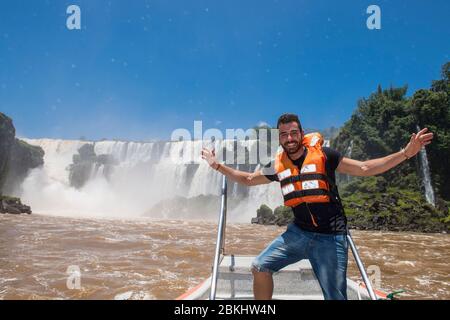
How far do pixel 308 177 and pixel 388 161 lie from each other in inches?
27.9

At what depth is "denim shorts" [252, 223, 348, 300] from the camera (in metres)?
3.05

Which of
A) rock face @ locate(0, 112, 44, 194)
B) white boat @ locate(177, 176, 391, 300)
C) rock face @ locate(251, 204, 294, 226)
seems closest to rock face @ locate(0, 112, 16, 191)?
rock face @ locate(0, 112, 44, 194)

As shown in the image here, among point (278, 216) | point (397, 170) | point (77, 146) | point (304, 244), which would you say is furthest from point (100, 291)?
point (77, 146)

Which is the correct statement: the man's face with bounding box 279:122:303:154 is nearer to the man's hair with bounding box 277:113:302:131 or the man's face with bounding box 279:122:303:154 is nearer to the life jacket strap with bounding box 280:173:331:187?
the man's hair with bounding box 277:113:302:131

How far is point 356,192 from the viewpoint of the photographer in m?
38.6

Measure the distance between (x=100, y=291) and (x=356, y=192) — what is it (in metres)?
35.5

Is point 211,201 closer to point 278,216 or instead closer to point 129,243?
point 278,216

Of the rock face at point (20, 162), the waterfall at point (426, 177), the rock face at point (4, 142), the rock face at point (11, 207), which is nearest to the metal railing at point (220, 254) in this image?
the rock face at point (11, 207)

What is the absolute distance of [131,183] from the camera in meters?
58.1

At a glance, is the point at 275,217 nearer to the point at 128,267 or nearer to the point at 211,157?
the point at 128,267

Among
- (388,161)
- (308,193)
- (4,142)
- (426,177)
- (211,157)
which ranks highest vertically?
(4,142)

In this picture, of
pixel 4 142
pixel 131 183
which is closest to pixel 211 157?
pixel 4 142

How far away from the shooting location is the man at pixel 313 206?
3.11m

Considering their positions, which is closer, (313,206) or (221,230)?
(313,206)
